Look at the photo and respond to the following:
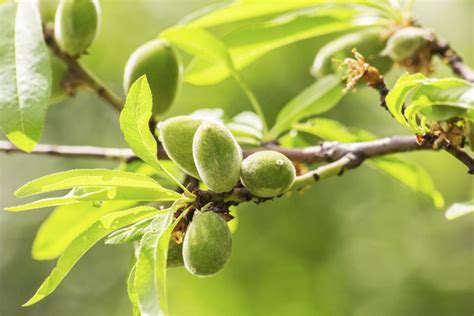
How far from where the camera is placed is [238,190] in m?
1.30

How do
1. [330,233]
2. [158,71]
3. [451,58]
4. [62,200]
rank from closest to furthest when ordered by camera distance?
[62,200]
[158,71]
[451,58]
[330,233]

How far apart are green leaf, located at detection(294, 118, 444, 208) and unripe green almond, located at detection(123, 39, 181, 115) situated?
35 cm

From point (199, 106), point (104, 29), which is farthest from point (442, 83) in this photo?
point (104, 29)

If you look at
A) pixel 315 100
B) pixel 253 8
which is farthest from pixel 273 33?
pixel 315 100

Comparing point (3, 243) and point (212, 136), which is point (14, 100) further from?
point (3, 243)

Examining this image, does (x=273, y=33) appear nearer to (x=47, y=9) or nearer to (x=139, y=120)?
(x=47, y=9)

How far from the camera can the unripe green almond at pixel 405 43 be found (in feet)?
5.90

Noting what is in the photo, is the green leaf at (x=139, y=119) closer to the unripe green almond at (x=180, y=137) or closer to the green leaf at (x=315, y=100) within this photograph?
the unripe green almond at (x=180, y=137)

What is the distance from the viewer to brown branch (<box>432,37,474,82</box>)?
1795mm

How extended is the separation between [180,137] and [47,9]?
2.06 ft

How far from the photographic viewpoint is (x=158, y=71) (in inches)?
63.5

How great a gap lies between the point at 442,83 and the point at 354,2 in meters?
0.69

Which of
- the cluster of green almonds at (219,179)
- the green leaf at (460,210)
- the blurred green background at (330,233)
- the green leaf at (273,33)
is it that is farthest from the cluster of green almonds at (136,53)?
the blurred green background at (330,233)

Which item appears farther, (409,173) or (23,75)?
(409,173)
